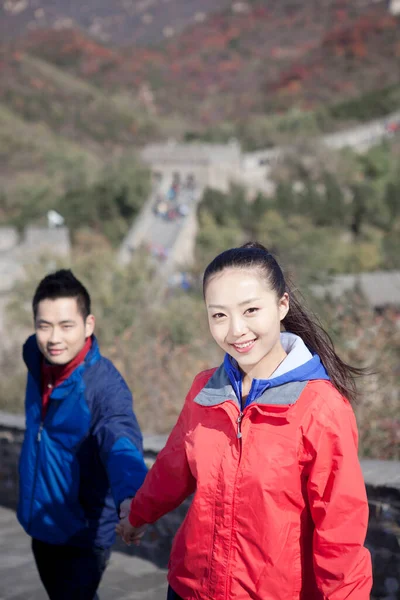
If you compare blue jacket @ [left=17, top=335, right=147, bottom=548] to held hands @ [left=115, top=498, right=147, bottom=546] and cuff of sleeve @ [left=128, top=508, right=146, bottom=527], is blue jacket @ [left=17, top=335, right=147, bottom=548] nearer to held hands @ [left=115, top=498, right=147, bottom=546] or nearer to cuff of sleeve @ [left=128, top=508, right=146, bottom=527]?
held hands @ [left=115, top=498, right=147, bottom=546]

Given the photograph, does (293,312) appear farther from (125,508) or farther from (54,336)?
(54,336)

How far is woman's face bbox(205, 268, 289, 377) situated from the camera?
6.68 feet

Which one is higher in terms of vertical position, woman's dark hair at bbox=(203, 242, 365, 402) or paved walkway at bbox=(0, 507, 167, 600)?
woman's dark hair at bbox=(203, 242, 365, 402)

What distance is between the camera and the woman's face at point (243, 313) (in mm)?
2035

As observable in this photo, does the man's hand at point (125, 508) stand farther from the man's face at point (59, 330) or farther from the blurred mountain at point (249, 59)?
the blurred mountain at point (249, 59)

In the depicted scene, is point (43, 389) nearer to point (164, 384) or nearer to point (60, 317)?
point (60, 317)

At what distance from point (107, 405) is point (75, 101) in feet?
246

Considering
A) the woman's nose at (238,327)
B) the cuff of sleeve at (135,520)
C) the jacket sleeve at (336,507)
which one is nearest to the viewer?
the jacket sleeve at (336,507)

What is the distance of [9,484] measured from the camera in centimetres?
497

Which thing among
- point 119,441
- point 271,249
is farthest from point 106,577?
point 271,249

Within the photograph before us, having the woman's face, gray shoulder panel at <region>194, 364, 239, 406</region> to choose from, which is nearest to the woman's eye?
the woman's face

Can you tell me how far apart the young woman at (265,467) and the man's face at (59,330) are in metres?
0.77

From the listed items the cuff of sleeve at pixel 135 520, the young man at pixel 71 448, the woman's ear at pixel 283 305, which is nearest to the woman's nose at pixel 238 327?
the woman's ear at pixel 283 305

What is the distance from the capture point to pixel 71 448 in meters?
2.73
